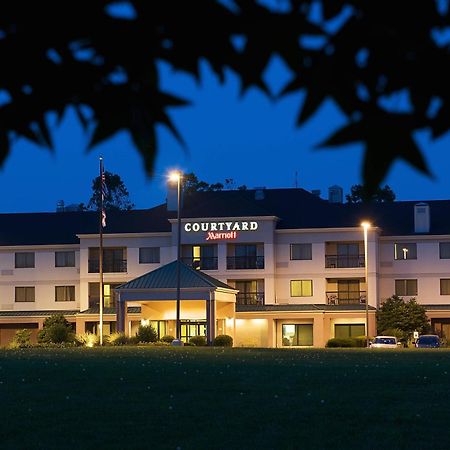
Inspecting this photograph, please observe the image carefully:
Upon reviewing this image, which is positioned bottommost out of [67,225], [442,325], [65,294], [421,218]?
[442,325]

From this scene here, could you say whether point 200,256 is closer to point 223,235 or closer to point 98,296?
point 223,235

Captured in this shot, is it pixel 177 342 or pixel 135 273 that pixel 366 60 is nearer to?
pixel 177 342

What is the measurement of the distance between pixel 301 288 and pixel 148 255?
12.6 meters

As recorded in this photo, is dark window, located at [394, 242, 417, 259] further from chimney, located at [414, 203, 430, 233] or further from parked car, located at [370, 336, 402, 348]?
parked car, located at [370, 336, 402, 348]

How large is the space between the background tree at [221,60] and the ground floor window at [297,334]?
78151 mm

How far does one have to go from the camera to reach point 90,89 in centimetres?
372

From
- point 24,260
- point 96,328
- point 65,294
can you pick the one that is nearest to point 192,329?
point 96,328

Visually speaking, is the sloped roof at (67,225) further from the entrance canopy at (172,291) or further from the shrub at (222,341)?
the shrub at (222,341)

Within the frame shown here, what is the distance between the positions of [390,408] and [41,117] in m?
17.2

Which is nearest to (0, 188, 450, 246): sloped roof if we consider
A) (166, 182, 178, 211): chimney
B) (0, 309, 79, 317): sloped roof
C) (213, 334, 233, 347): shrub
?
(166, 182, 178, 211): chimney

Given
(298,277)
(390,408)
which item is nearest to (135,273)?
(298,277)

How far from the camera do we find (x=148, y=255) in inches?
3396

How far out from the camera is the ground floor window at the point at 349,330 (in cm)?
8138

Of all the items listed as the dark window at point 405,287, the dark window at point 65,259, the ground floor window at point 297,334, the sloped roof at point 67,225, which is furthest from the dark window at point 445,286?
the dark window at point 65,259
